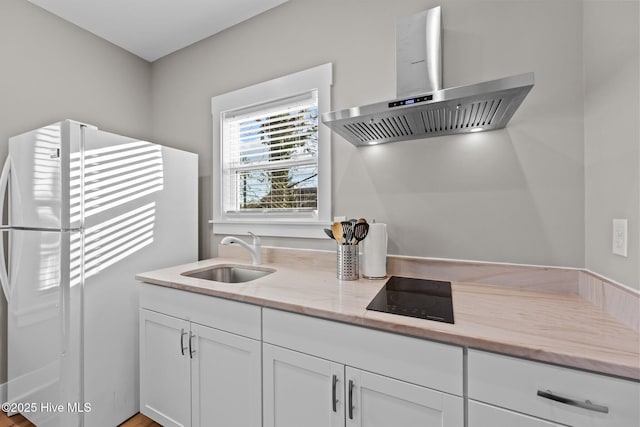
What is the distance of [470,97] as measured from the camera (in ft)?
3.18

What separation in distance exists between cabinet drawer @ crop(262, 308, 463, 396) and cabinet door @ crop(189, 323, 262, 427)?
172 millimetres

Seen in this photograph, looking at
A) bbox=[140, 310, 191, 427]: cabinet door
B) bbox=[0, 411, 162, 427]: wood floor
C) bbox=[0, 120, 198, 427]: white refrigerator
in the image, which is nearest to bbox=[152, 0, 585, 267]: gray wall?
bbox=[140, 310, 191, 427]: cabinet door

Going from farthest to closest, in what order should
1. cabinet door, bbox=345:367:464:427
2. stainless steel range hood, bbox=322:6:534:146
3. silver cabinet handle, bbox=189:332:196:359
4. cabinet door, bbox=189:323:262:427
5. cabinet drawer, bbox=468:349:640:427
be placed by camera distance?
silver cabinet handle, bbox=189:332:196:359 < cabinet door, bbox=189:323:262:427 < stainless steel range hood, bbox=322:6:534:146 < cabinet door, bbox=345:367:464:427 < cabinet drawer, bbox=468:349:640:427

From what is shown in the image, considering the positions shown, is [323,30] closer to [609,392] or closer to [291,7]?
[291,7]

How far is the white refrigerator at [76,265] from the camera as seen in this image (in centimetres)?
138

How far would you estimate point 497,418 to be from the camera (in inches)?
29.1

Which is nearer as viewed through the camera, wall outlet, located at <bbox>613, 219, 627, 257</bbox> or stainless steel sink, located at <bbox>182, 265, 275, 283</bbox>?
wall outlet, located at <bbox>613, 219, 627, 257</bbox>

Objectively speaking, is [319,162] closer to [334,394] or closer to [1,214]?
[334,394]

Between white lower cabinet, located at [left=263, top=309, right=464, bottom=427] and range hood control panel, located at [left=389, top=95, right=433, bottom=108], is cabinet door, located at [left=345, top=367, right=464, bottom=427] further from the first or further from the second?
range hood control panel, located at [left=389, top=95, right=433, bottom=108]

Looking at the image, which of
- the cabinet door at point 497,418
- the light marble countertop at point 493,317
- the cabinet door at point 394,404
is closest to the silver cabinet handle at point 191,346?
the light marble countertop at point 493,317

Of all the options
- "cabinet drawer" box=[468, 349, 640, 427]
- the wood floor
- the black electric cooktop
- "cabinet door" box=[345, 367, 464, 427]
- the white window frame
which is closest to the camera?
"cabinet drawer" box=[468, 349, 640, 427]

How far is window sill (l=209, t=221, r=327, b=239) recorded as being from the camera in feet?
5.72

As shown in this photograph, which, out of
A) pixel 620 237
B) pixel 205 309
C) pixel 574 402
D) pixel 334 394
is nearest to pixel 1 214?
pixel 205 309

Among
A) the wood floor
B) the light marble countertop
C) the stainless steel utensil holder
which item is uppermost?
the stainless steel utensil holder
